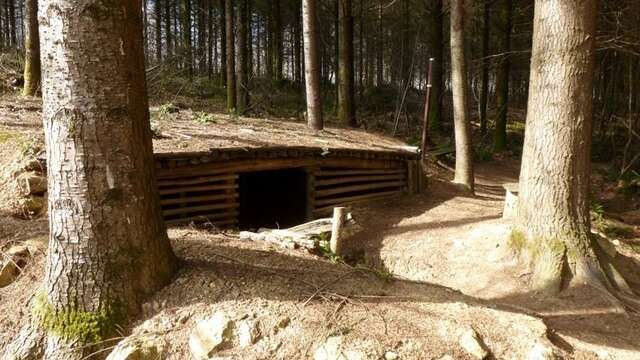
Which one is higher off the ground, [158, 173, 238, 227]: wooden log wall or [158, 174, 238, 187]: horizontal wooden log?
[158, 174, 238, 187]: horizontal wooden log

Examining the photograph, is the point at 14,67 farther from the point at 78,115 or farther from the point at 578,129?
the point at 578,129

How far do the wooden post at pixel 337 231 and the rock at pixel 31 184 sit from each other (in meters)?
3.94

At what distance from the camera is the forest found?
3547 mm

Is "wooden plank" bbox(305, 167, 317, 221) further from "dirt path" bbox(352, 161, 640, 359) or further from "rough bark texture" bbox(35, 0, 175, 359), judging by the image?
"rough bark texture" bbox(35, 0, 175, 359)

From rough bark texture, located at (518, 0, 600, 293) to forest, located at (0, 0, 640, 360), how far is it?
0.8 inches

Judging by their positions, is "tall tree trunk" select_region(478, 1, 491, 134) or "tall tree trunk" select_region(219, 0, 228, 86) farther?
"tall tree trunk" select_region(219, 0, 228, 86)

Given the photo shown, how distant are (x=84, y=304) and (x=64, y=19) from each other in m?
2.02

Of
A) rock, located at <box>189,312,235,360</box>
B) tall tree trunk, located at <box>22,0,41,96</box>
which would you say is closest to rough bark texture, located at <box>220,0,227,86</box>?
tall tree trunk, located at <box>22,0,41,96</box>

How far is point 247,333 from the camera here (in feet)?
11.8

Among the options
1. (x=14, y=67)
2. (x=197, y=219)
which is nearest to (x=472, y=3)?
(x=197, y=219)

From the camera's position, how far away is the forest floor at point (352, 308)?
3.58 meters

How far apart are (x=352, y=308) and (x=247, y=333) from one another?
862mm

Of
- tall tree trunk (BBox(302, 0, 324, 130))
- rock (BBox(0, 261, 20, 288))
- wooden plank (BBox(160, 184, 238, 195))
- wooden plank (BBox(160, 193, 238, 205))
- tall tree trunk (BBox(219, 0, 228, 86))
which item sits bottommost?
rock (BBox(0, 261, 20, 288))

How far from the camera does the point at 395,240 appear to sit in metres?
8.20
